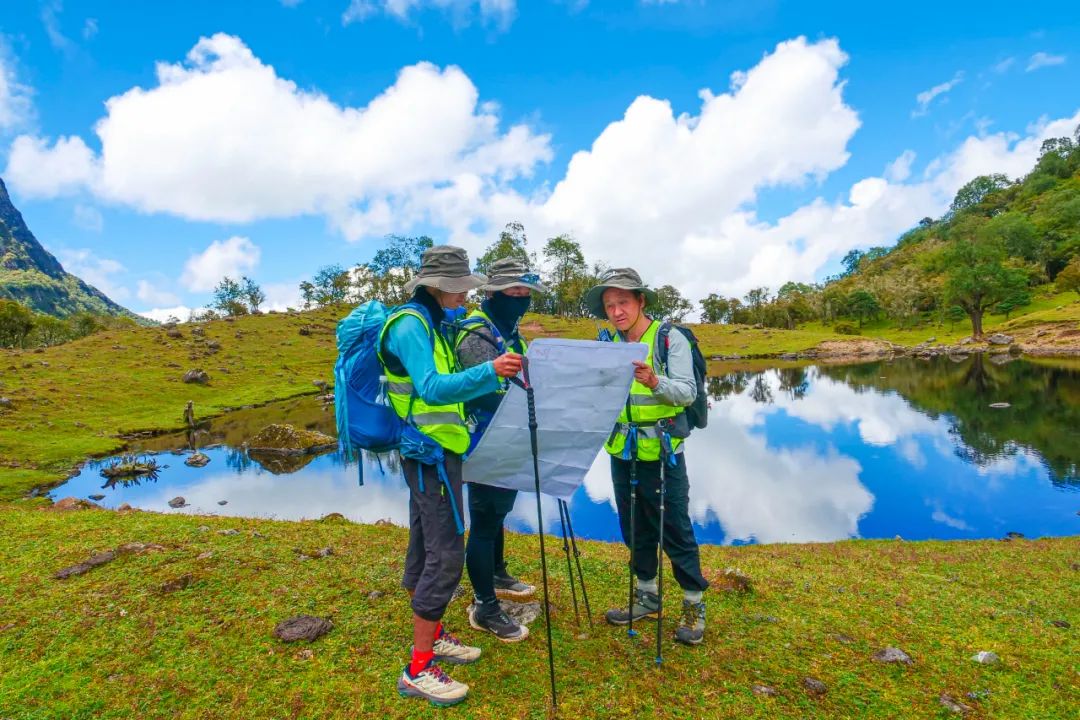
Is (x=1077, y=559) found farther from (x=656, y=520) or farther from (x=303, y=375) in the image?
(x=303, y=375)

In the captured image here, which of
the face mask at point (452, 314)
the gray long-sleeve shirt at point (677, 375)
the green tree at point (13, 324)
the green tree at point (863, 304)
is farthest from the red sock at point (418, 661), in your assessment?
the green tree at point (863, 304)

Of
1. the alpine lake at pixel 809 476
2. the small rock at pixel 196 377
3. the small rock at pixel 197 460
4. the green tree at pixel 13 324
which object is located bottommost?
the alpine lake at pixel 809 476

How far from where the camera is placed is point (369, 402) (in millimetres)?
4383

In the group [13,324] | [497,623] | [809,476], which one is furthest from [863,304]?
[13,324]

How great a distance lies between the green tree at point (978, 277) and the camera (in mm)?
84500

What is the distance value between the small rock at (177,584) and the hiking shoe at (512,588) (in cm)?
384

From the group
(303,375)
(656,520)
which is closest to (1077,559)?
(656,520)

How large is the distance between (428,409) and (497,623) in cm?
268

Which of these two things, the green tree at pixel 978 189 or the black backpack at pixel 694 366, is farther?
the green tree at pixel 978 189

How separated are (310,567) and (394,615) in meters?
2.06

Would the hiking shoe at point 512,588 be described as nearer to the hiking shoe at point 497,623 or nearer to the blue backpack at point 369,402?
the hiking shoe at point 497,623

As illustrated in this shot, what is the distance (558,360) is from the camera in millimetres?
4309

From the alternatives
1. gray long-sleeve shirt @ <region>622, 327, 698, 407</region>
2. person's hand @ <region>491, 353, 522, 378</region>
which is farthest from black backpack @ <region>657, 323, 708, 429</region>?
person's hand @ <region>491, 353, 522, 378</region>

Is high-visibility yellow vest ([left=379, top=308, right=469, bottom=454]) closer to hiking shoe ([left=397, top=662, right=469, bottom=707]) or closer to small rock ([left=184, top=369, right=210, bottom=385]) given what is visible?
hiking shoe ([left=397, top=662, right=469, bottom=707])
